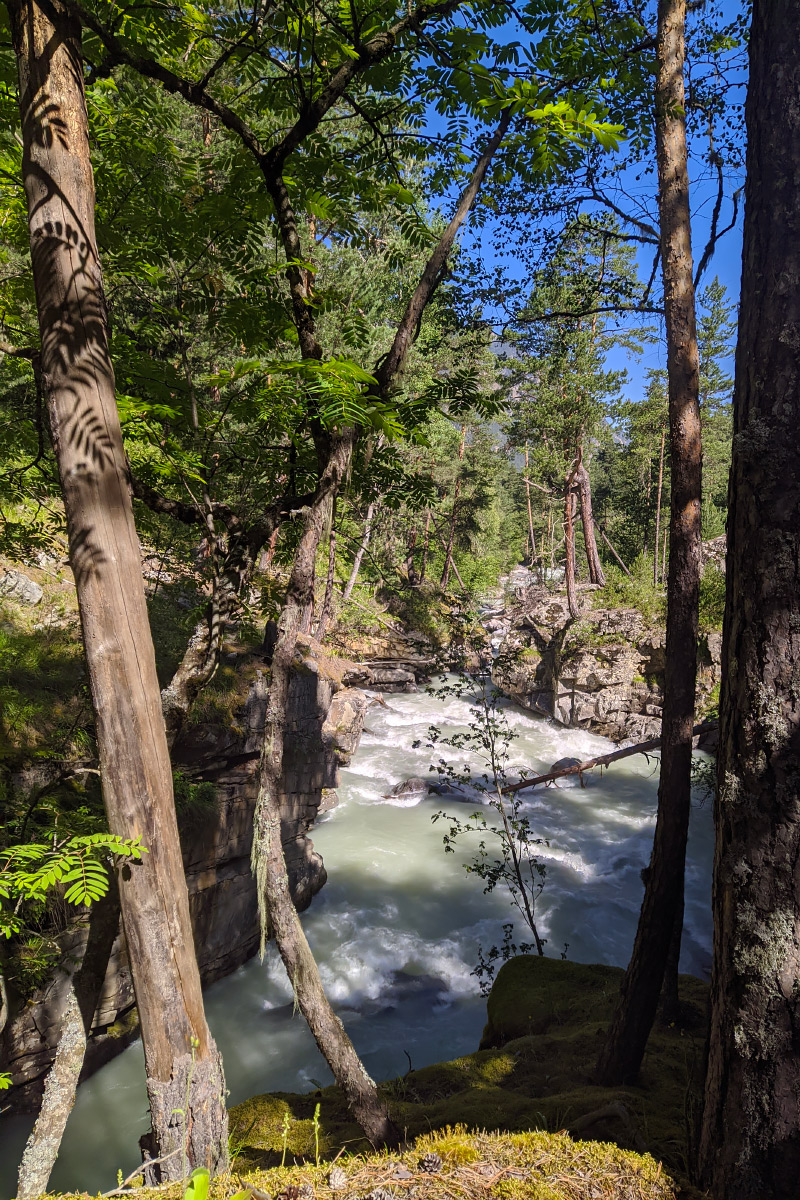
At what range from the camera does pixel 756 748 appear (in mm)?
2014

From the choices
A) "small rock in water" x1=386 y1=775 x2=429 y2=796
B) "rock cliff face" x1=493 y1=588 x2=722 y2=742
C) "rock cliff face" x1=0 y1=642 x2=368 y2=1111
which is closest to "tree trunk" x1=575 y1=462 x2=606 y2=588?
"rock cliff face" x1=493 y1=588 x2=722 y2=742

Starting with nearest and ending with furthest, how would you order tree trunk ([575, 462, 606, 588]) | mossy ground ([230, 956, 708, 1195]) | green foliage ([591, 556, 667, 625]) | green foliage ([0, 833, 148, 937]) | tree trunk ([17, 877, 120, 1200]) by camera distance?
green foliage ([0, 833, 148, 937]) → tree trunk ([17, 877, 120, 1200]) → mossy ground ([230, 956, 708, 1195]) → green foliage ([591, 556, 667, 625]) → tree trunk ([575, 462, 606, 588])

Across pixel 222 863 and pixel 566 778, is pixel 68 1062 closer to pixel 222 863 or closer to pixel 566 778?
pixel 222 863

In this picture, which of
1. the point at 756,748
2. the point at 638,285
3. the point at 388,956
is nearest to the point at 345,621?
the point at 388,956

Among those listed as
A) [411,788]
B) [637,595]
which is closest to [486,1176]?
[411,788]

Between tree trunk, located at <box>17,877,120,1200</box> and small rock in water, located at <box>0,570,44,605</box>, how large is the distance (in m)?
6.99

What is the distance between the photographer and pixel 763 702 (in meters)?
2.01

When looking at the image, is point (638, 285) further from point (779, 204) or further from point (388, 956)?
point (388, 956)

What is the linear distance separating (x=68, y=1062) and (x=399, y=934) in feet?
25.5

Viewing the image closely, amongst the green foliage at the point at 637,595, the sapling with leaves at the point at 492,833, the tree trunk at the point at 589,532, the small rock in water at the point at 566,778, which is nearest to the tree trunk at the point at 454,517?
the tree trunk at the point at 589,532

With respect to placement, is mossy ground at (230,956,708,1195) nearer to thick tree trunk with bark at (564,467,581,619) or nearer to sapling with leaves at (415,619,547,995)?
sapling with leaves at (415,619,547,995)

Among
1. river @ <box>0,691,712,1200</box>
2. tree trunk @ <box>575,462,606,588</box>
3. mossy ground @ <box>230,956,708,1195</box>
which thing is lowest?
river @ <box>0,691,712,1200</box>

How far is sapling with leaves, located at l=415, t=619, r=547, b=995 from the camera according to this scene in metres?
7.88

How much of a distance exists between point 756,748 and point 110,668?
251 centimetres
